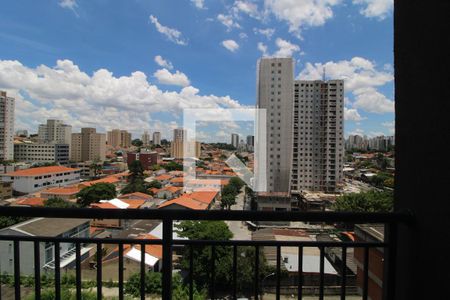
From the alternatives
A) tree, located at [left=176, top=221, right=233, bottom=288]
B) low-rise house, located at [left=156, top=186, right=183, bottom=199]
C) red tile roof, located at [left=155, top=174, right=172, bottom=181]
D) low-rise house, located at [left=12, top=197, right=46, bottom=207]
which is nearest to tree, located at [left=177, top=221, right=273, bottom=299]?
tree, located at [left=176, top=221, right=233, bottom=288]

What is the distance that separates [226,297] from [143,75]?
6.60m

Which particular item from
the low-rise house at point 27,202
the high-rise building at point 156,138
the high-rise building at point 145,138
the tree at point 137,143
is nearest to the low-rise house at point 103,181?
the tree at point 137,143

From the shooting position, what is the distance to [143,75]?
6883mm

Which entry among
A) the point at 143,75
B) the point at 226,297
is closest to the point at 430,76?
the point at 226,297

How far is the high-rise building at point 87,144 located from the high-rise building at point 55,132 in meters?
0.19

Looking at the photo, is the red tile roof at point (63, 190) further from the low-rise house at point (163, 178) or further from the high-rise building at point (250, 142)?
the high-rise building at point (250, 142)

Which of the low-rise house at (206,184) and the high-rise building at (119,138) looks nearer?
the low-rise house at (206,184)

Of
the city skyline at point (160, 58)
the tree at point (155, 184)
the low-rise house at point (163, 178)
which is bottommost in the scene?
the tree at point (155, 184)

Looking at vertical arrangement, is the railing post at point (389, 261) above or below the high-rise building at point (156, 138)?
below

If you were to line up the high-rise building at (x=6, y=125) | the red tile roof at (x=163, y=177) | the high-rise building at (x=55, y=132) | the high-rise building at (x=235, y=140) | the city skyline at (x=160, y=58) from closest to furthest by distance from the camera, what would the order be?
the city skyline at (x=160, y=58)
the high-rise building at (x=6, y=125)
the high-rise building at (x=235, y=140)
the high-rise building at (x=55, y=132)
the red tile roof at (x=163, y=177)

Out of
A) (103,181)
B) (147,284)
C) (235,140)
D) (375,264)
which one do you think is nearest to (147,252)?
(147,284)

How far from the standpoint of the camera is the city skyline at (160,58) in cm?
400

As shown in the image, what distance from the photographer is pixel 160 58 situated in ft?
23.3

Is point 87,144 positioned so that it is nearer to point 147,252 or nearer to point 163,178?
point 163,178
